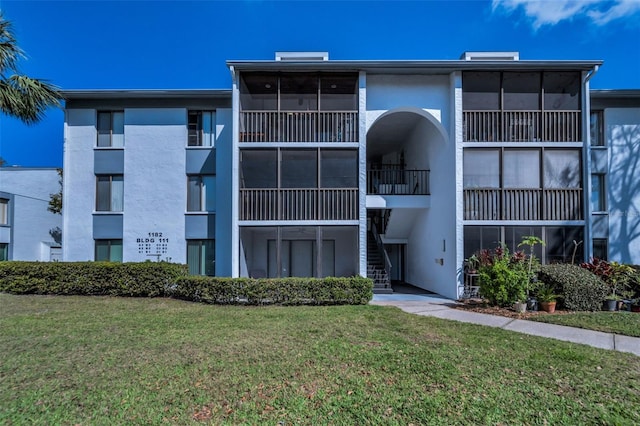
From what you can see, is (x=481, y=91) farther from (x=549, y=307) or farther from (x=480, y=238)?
(x=549, y=307)

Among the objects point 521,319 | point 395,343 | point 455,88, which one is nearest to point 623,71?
point 455,88

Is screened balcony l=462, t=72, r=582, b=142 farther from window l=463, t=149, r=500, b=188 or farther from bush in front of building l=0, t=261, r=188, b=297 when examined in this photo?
bush in front of building l=0, t=261, r=188, b=297

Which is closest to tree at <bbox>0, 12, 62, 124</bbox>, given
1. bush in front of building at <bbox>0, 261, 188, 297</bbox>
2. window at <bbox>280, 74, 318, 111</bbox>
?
bush in front of building at <bbox>0, 261, 188, 297</bbox>

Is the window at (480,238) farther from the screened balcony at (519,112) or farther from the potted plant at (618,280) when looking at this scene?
the screened balcony at (519,112)

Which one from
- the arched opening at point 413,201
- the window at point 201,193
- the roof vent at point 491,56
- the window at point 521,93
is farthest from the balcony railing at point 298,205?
the roof vent at point 491,56

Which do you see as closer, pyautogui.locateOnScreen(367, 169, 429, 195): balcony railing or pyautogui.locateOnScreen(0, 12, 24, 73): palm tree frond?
pyautogui.locateOnScreen(0, 12, 24, 73): palm tree frond

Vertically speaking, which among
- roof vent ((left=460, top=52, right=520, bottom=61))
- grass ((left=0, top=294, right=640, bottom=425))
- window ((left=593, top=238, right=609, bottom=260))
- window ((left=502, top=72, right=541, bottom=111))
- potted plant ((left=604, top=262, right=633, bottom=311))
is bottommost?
grass ((left=0, top=294, right=640, bottom=425))

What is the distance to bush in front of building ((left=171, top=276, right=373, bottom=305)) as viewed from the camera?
376 inches

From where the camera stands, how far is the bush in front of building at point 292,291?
954 centimetres

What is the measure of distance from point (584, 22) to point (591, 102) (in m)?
3.04

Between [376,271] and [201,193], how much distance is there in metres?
8.14

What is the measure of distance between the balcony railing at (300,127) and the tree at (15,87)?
6266 millimetres

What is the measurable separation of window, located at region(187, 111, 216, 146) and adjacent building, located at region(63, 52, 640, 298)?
5cm

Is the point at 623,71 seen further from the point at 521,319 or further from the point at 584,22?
the point at 521,319
